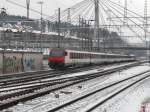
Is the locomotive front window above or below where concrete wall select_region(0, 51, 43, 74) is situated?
above

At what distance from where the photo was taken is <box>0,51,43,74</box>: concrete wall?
135 feet

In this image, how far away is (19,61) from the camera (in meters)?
44.4

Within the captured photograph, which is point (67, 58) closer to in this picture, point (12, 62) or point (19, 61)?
point (19, 61)

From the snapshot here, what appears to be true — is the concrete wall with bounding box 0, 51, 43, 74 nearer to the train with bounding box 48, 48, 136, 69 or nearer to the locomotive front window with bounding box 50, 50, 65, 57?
the locomotive front window with bounding box 50, 50, 65, 57

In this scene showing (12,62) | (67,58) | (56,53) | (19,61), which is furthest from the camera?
(56,53)

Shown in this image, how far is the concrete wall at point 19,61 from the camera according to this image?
41.2 metres

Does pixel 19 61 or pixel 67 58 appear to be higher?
pixel 67 58

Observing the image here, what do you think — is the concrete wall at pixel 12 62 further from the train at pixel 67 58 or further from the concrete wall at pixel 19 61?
the train at pixel 67 58

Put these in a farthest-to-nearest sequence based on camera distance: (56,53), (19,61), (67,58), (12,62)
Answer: (56,53) → (67,58) → (19,61) → (12,62)

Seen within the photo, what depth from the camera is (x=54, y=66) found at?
4831cm

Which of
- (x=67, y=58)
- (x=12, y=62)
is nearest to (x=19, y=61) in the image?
(x=12, y=62)

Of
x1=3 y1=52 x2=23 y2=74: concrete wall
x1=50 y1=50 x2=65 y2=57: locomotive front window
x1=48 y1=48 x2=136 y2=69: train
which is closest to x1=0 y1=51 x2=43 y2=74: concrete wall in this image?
x1=3 y1=52 x2=23 y2=74: concrete wall

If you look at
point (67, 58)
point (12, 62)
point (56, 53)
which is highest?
point (56, 53)

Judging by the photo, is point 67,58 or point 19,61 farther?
point 67,58
